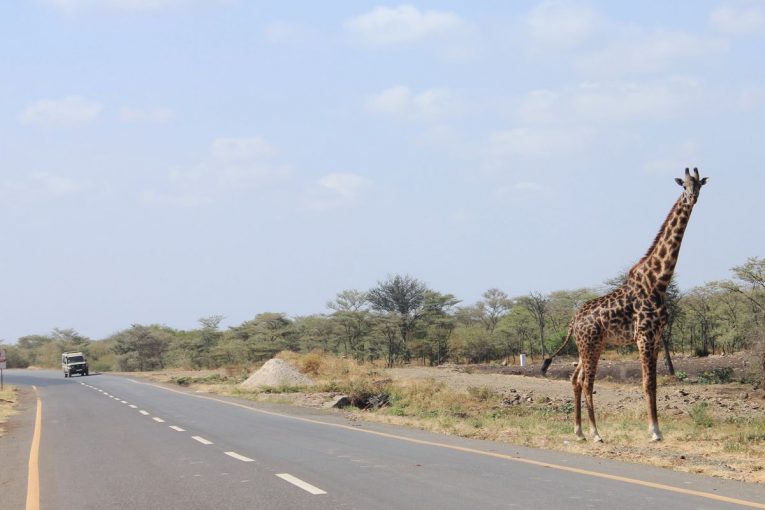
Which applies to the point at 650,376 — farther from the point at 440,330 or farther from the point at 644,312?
the point at 440,330

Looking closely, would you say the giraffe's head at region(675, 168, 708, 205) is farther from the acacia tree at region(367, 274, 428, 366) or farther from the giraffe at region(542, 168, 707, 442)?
the acacia tree at region(367, 274, 428, 366)

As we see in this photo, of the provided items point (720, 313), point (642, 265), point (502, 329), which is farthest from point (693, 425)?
point (502, 329)

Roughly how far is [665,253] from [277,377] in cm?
2861

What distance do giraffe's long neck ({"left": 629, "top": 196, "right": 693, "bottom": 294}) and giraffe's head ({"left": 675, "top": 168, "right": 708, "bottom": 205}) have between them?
110 mm

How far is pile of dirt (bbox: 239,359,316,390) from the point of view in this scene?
39.6 metres

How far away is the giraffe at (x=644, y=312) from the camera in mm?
14094

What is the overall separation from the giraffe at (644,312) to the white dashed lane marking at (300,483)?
601 centimetres

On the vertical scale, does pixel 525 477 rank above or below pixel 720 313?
below

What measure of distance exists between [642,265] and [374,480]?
6858 mm

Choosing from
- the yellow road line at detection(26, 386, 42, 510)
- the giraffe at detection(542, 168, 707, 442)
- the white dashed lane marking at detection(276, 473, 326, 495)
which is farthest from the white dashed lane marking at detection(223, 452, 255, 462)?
the giraffe at detection(542, 168, 707, 442)

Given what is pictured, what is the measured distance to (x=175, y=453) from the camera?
47.0 feet

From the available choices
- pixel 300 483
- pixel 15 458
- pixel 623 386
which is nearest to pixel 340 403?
pixel 623 386

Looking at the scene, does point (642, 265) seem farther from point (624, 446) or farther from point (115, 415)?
point (115, 415)

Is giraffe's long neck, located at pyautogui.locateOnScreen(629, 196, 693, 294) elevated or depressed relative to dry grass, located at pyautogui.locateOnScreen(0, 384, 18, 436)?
elevated
